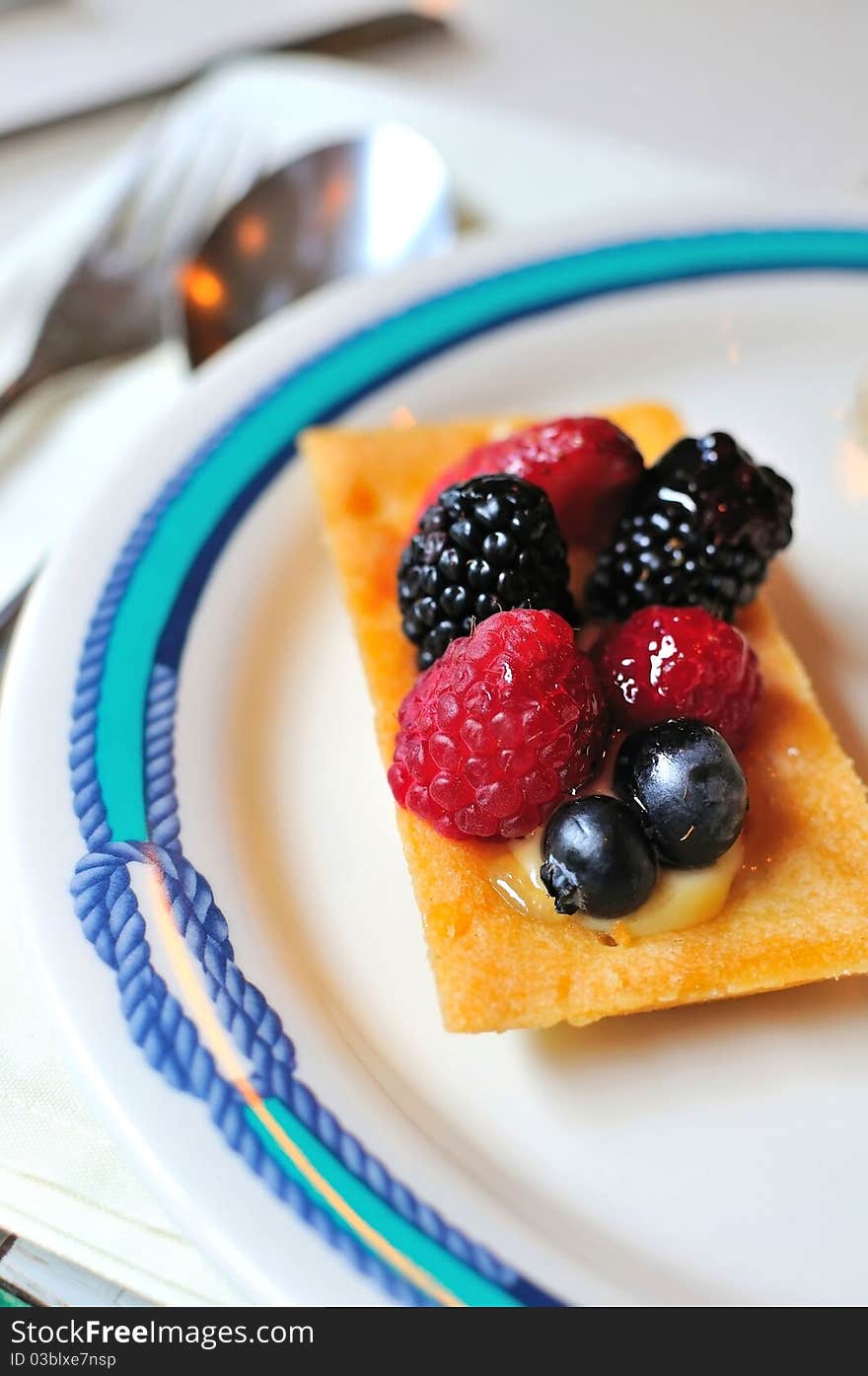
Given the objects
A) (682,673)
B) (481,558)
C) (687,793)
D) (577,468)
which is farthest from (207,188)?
(687,793)

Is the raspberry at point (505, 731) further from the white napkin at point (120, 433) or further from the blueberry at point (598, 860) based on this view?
the white napkin at point (120, 433)

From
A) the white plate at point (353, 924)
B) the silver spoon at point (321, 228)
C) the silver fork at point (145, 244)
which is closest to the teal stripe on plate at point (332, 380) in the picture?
the white plate at point (353, 924)

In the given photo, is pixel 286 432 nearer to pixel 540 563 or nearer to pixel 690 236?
pixel 540 563

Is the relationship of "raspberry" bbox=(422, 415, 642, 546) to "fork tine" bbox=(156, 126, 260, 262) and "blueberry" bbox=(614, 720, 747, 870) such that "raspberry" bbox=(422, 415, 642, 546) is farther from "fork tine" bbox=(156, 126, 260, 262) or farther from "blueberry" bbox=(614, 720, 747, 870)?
"fork tine" bbox=(156, 126, 260, 262)

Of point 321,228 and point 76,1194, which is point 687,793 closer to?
point 76,1194

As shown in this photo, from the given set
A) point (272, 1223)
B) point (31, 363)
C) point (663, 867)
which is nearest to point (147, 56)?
point (31, 363)
